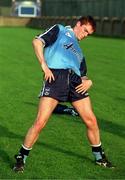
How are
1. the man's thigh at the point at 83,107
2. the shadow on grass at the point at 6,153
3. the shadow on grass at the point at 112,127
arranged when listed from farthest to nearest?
the shadow on grass at the point at 112,127, the shadow on grass at the point at 6,153, the man's thigh at the point at 83,107

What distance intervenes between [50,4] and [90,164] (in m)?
68.9

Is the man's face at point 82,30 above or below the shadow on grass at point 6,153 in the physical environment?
above

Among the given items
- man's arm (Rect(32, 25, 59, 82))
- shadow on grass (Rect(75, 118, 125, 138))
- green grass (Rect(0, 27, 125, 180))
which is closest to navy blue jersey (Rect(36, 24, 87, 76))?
man's arm (Rect(32, 25, 59, 82))

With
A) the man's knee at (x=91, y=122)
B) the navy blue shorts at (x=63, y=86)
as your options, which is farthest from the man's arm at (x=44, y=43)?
the man's knee at (x=91, y=122)

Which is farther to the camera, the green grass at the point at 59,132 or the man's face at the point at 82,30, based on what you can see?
the green grass at the point at 59,132

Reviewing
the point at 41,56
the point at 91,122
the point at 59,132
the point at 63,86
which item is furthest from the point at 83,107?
the point at 59,132

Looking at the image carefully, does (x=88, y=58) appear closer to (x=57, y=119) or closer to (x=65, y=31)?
(x=57, y=119)

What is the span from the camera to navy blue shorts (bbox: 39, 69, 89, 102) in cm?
686

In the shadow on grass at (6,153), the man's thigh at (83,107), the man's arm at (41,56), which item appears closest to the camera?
the man's arm at (41,56)

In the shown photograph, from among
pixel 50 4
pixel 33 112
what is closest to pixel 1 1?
pixel 50 4

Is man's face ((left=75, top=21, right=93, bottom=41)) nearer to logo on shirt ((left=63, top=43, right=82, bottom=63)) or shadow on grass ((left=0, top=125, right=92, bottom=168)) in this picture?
logo on shirt ((left=63, top=43, right=82, bottom=63))

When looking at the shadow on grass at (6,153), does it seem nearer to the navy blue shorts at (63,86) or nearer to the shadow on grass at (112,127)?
the navy blue shorts at (63,86)

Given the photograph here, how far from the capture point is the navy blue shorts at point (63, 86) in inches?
270

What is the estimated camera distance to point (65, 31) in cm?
688
